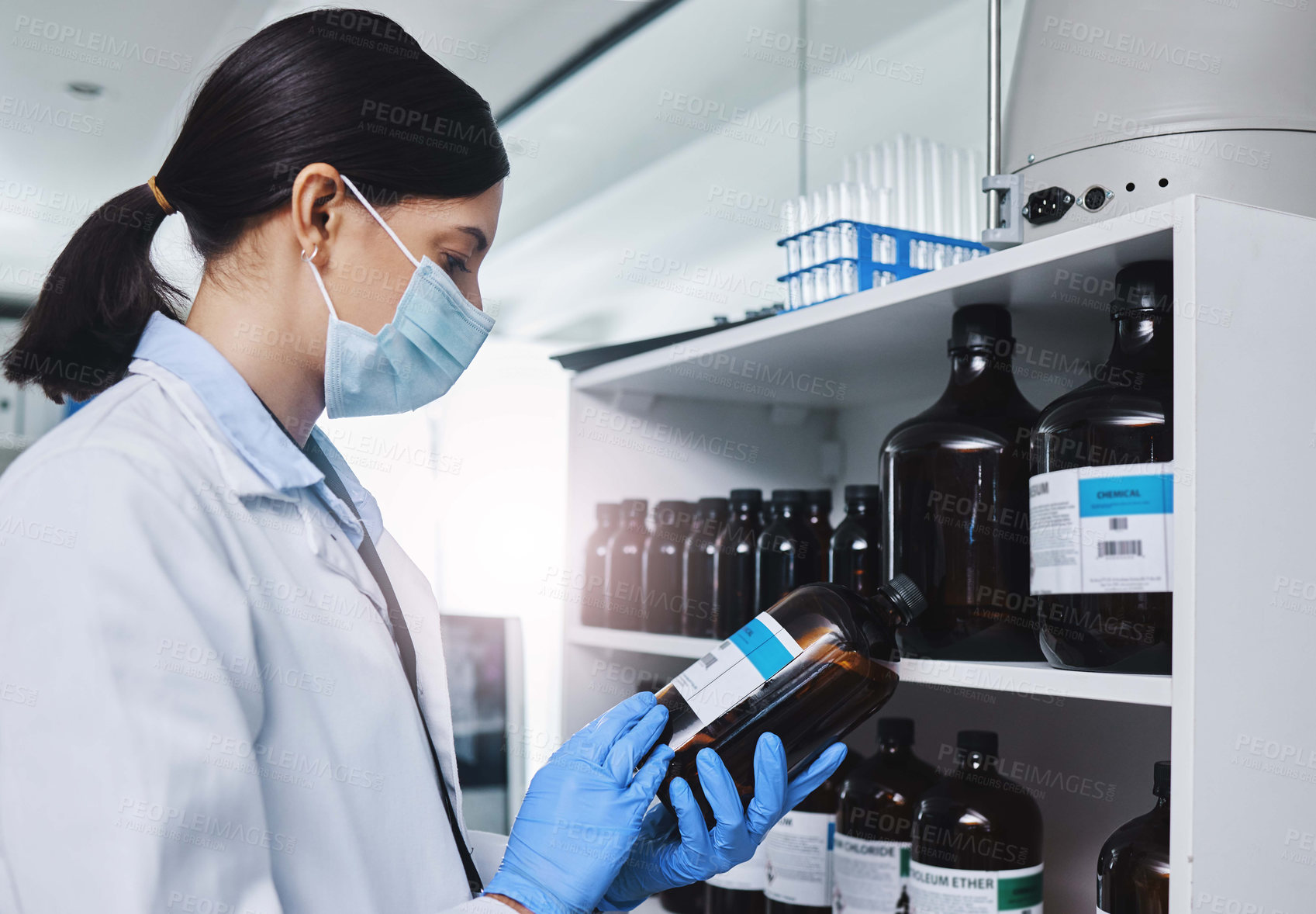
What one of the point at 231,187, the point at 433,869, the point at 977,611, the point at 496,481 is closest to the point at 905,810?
the point at 977,611

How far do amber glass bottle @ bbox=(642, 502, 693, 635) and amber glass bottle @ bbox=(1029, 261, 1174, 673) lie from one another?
668mm

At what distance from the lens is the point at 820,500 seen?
1343 mm

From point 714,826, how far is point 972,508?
395 mm

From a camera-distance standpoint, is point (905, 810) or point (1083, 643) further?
point (905, 810)

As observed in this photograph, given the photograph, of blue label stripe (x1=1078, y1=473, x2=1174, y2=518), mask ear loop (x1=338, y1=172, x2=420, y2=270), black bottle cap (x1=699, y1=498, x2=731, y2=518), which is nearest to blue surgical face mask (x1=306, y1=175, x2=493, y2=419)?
mask ear loop (x1=338, y1=172, x2=420, y2=270)

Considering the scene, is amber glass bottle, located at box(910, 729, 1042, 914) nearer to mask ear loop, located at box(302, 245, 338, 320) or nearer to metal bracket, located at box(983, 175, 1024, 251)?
metal bracket, located at box(983, 175, 1024, 251)

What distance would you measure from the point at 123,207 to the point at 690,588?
0.85 metres

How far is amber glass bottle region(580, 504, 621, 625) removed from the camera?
5.31 ft

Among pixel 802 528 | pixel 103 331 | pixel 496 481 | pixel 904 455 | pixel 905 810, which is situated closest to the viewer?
pixel 103 331

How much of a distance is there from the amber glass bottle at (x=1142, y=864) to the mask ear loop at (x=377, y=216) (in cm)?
78

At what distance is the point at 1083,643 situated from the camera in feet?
2.72

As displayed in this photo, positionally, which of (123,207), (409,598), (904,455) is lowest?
(409,598)

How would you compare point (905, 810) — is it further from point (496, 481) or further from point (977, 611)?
point (496, 481)

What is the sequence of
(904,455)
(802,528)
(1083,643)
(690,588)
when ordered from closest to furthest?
(1083,643)
(904,455)
(802,528)
(690,588)
